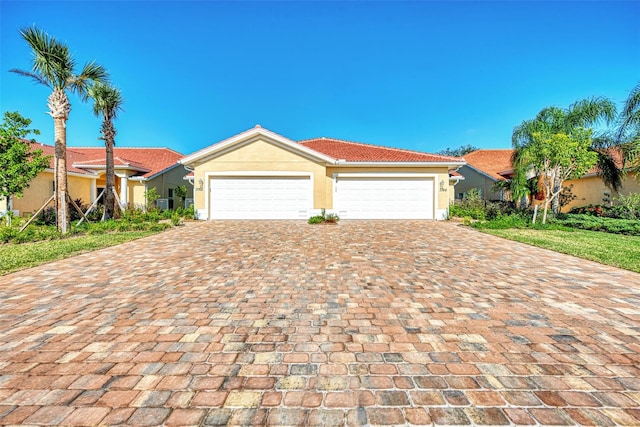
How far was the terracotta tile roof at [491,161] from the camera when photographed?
23109 millimetres

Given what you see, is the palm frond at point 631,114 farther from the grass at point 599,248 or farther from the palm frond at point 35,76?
the palm frond at point 35,76

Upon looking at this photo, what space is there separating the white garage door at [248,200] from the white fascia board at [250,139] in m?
1.40

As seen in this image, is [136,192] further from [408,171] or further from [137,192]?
[408,171]

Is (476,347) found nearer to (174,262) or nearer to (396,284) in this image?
(396,284)

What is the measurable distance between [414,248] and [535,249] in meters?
3.32

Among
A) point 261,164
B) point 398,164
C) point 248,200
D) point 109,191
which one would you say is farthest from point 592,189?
point 109,191

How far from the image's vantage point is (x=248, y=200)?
14484 mm

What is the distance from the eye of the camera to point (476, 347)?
2719 mm

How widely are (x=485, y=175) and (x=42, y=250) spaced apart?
81.0 feet

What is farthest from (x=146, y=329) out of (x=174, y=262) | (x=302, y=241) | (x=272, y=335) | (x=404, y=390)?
(x=302, y=241)

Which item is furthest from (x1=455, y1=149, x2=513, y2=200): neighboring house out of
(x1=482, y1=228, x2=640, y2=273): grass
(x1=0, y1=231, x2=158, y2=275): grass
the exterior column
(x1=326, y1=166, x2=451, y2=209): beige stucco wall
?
the exterior column

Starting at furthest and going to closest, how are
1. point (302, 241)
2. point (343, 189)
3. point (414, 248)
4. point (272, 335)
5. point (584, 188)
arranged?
point (584, 188), point (343, 189), point (302, 241), point (414, 248), point (272, 335)

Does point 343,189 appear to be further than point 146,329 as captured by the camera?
Yes

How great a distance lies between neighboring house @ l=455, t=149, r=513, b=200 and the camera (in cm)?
2158
